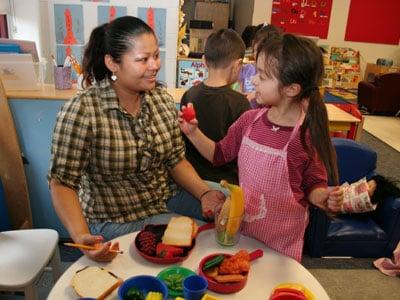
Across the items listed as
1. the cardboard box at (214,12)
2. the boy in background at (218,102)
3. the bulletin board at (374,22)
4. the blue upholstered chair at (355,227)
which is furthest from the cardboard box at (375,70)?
the boy in background at (218,102)

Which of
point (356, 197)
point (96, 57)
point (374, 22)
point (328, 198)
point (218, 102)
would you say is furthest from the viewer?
point (374, 22)

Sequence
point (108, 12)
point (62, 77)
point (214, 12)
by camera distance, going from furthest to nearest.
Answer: point (214, 12) < point (108, 12) < point (62, 77)

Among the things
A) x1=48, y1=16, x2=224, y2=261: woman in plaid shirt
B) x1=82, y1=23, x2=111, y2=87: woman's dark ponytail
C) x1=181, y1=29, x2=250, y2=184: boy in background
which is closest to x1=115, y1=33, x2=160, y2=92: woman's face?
x1=48, y1=16, x2=224, y2=261: woman in plaid shirt

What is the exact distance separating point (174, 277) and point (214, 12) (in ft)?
29.0

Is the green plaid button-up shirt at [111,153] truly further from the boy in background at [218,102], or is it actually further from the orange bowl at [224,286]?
the orange bowl at [224,286]

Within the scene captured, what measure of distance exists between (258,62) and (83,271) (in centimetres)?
93

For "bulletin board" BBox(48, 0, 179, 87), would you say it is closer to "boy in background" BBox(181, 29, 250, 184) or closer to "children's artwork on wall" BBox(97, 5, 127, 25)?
"children's artwork on wall" BBox(97, 5, 127, 25)

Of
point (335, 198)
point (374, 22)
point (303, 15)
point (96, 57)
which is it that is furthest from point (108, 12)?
point (374, 22)

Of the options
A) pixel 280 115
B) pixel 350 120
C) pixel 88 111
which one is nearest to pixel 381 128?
pixel 350 120

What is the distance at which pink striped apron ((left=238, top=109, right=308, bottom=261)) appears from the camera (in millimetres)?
1401

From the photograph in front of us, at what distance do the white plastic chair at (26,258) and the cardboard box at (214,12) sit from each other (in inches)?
316

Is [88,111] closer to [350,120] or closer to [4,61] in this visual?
[4,61]

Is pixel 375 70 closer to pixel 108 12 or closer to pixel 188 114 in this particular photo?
pixel 108 12

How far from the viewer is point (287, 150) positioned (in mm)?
1397
